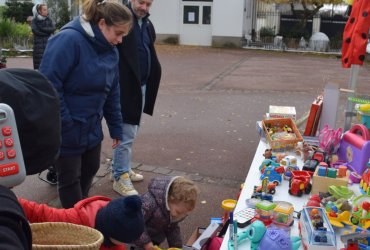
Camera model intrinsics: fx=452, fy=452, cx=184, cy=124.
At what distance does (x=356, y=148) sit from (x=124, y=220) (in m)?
1.94

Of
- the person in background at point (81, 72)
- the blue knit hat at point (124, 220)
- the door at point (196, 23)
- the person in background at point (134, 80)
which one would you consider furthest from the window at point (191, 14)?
the blue knit hat at point (124, 220)

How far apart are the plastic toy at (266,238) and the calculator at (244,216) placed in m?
0.10

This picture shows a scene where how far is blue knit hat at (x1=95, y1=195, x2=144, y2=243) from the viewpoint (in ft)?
5.92

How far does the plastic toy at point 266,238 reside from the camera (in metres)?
2.07

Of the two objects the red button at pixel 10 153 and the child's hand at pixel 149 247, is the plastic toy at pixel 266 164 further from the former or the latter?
the red button at pixel 10 153

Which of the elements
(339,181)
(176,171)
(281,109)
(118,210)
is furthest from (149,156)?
(118,210)

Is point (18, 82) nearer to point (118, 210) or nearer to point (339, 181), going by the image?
point (118, 210)

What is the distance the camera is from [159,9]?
70.2 feet

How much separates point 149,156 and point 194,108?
285 centimetres

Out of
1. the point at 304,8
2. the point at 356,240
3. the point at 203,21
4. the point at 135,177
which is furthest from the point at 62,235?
the point at 304,8

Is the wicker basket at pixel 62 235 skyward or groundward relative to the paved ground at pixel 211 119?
skyward

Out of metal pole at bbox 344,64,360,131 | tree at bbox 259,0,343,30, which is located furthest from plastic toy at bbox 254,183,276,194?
tree at bbox 259,0,343,30

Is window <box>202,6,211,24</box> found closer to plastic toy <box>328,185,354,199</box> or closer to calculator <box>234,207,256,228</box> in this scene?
plastic toy <box>328,185,354,199</box>

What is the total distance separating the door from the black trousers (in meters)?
18.5
